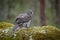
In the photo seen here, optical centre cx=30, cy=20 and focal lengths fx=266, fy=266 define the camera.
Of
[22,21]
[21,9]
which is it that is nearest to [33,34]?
[22,21]

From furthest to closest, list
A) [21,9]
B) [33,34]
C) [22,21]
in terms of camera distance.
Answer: [21,9], [22,21], [33,34]

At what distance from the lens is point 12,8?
19.6 meters

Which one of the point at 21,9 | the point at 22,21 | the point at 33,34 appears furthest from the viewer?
the point at 21,9

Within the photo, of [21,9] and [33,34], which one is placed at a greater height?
[21,9]

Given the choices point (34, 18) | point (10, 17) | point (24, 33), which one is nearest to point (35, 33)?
point (24, 33)

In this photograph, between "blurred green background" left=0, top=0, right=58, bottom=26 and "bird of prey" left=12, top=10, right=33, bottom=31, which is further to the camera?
"blurred green background" left=0, top=0, right=58, bottom=26

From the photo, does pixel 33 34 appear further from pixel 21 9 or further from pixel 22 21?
pixel 21 9

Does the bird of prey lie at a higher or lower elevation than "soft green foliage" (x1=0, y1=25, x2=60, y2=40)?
higher

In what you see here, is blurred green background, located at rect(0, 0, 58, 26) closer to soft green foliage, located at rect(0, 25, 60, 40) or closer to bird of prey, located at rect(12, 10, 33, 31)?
bird of prey, located at rect(12, 10, 33, 31)

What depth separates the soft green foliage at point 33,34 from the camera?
565 cm

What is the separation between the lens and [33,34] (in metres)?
5.70

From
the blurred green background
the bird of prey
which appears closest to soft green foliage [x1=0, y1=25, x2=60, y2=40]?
the bird of prey

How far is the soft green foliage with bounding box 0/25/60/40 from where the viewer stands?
18.5 ft

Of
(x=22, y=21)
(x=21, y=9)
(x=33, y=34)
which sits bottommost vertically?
(x=33, y=34)
